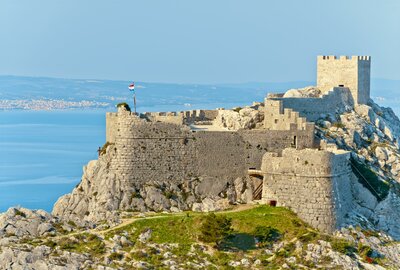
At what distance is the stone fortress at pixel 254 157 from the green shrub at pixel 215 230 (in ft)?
14.6

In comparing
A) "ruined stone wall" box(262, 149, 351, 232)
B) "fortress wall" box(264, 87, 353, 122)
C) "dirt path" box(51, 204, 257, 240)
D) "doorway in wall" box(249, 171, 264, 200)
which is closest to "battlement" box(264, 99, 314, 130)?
"fortress wall" box(264, 87, 353, 122)

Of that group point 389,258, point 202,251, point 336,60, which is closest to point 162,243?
point 202,251

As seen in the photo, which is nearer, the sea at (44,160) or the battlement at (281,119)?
the battlement at (281,119)

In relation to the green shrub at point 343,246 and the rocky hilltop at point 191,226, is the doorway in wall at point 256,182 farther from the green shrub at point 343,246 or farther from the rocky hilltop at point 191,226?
the green shrub at point 343,246

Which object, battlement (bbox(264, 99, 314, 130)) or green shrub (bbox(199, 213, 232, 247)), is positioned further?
battlement (bbox(264, 99, 314, 130))

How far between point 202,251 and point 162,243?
216 centimetres

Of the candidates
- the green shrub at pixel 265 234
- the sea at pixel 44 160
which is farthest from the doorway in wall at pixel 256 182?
the sea at pixel 44 160

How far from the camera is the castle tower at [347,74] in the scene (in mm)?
75875

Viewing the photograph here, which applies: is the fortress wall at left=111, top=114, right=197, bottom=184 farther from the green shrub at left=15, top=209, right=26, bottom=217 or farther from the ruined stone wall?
the green shrub at left=15, top=209, right=26, bottom=217

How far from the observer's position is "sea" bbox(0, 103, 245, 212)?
116375mm

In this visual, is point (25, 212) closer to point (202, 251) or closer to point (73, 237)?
point (73, 237)

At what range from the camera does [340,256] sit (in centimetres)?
5597

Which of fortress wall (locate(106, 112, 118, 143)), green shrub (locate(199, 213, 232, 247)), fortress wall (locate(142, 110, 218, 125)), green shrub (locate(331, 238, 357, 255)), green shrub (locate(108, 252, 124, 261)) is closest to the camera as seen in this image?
green shrub (locate(108, 252, 124, 261))

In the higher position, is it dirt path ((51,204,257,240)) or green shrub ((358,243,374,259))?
dirt path ((51,204,257,240))
